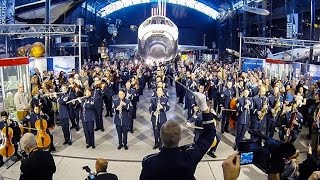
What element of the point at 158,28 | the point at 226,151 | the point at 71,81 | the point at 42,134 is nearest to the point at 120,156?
the point at 42,134

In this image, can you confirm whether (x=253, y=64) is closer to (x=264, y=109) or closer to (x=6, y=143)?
(x=264, y=109)

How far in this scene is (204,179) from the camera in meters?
7.85

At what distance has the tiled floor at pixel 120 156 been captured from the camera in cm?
803

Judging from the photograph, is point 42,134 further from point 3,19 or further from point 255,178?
point 3,19

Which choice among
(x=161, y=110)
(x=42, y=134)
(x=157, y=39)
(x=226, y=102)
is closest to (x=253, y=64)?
(x=157, y=39)

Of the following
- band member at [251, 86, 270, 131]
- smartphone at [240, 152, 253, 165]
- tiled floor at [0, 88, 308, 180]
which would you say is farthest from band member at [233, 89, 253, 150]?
smartphone at [240, 152, 253, 165]

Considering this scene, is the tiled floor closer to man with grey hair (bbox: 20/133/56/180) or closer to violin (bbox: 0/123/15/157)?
violin (bbox: 0/123/15/157)

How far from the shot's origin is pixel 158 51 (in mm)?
17141

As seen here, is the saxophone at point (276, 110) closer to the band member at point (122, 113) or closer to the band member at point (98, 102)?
the band member at point (122, 113)

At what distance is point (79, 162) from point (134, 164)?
1.37m

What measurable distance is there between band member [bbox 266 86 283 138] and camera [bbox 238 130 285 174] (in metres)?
5.12

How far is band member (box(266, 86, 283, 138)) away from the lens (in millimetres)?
10320

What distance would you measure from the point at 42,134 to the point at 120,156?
2.05 m

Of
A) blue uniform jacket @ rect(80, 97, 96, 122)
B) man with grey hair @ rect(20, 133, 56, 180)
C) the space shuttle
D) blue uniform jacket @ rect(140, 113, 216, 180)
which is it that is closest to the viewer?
blue uniform jacket @ rect(140, 113, 216, 180)
